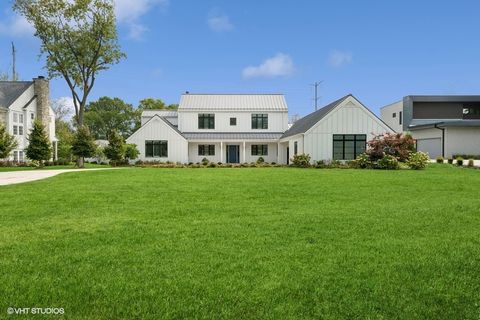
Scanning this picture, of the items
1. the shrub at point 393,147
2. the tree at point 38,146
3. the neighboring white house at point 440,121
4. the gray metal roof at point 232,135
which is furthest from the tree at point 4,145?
the neighboring white house at point 440,121

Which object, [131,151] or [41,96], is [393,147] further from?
[41,96]

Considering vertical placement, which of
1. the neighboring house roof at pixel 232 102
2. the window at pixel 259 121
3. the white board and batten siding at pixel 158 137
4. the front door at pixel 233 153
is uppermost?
the neighboring house roof at pixel 232 102

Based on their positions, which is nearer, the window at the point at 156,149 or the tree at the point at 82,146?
the tree at the point at 82,146

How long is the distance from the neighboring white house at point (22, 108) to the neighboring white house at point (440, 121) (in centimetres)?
3674

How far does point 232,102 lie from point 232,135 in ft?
12.5

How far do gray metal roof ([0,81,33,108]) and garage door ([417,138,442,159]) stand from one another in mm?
39989

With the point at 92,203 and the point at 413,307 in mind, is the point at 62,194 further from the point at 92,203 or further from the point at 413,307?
the point at 413,307

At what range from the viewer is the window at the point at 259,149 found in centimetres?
3653

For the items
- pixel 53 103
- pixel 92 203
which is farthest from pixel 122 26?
pixel 92 203

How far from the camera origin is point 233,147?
36.6 m

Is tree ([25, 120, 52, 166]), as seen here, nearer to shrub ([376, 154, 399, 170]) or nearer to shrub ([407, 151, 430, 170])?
shrub ([376, 154, 399, 170])

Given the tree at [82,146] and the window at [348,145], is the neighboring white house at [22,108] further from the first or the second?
the window at [348,145]

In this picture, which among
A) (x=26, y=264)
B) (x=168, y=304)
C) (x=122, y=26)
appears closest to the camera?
(x=168, y=304)

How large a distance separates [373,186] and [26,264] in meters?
10.9
